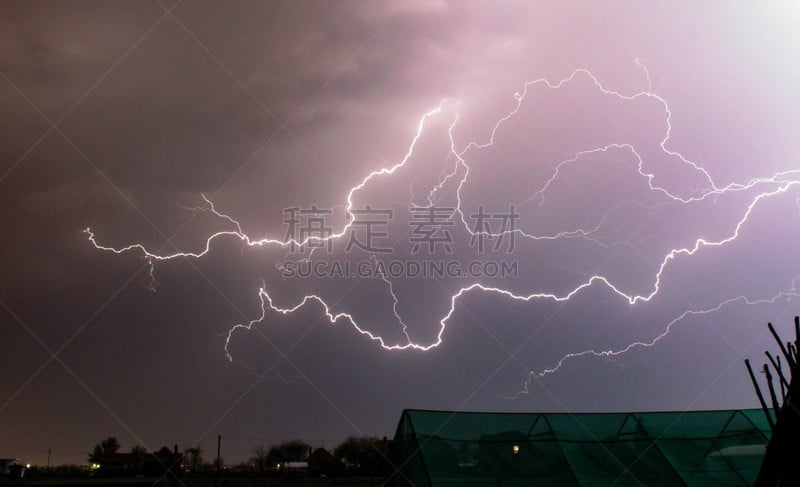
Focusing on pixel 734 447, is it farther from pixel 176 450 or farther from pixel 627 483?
pixel 176 450

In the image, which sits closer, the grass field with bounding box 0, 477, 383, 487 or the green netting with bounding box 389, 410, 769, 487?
the green netting with bounding box 389, 410, 769, 487

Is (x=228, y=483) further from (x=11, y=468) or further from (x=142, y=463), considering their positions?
(x=142, y=463)

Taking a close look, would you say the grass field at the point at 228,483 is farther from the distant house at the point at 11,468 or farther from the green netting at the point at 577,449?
the green netting at the point at 577,449

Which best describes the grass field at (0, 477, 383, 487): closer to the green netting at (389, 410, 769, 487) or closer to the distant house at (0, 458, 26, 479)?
the distant house at (0, 458, 26, 479)

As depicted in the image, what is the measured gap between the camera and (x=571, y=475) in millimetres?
7152

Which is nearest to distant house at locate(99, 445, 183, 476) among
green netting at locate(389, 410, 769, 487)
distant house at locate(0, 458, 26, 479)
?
distant house at locate(0, 458, 26, 479)

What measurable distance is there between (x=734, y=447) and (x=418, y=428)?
444cm

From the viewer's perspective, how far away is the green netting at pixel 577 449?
707cm

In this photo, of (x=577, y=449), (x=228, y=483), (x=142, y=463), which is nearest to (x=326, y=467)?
(x=228, y=483)

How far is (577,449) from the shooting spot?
7.55 meters

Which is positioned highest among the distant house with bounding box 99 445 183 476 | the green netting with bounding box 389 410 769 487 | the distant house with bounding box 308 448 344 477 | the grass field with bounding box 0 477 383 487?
the distant house with bounding box 99 445 183 476

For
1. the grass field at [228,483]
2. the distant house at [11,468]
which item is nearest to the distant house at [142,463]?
the grass field at [228,483]

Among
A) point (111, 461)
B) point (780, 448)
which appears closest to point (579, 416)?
point (780, 448)

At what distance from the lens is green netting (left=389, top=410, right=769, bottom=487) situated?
707 cm
